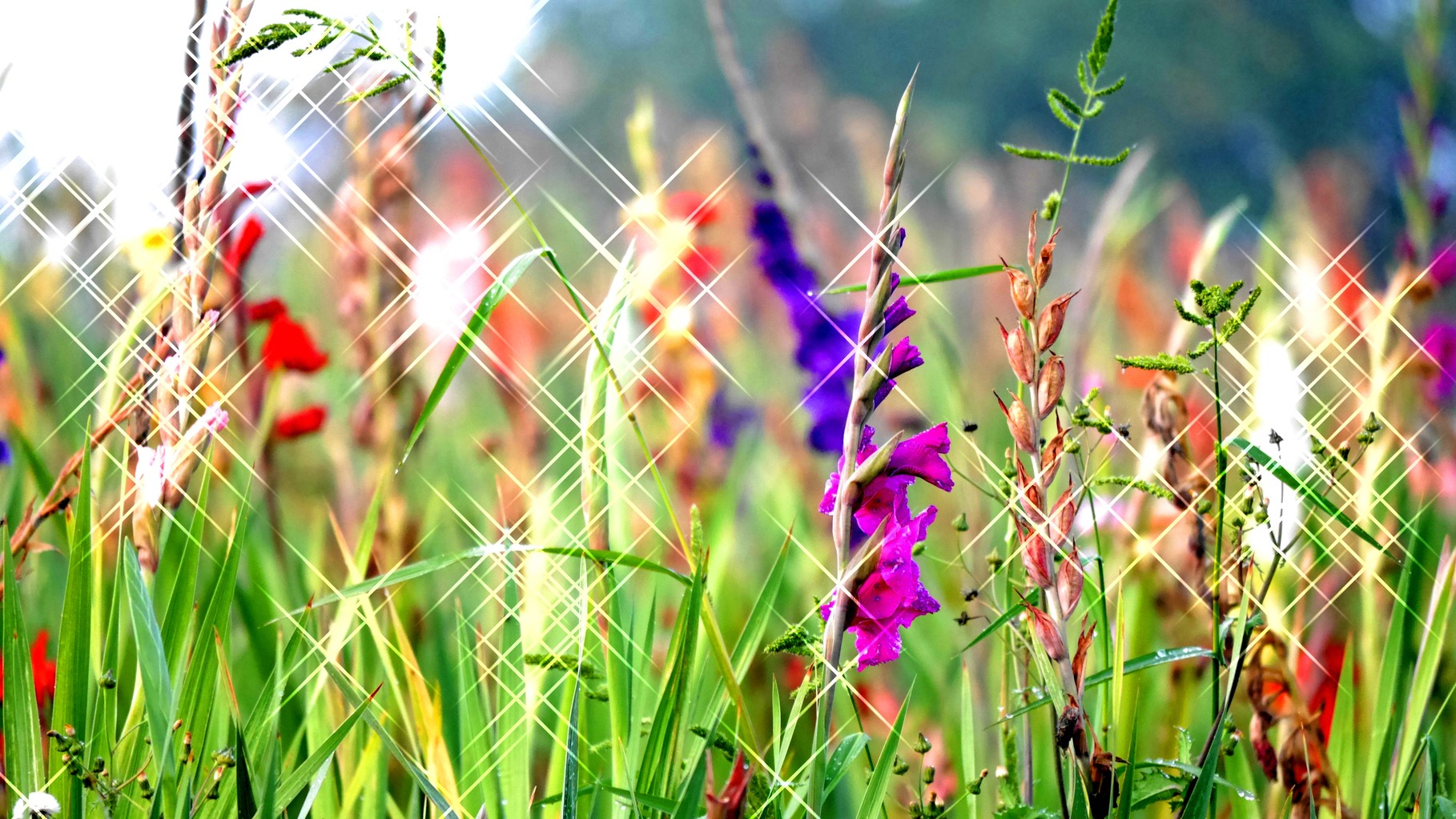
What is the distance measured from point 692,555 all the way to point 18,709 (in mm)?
395

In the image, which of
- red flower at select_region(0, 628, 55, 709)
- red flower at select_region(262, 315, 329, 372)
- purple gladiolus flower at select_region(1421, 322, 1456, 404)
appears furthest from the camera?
purple gladiolus flower at select_region(1421, 322, 1456, 404)

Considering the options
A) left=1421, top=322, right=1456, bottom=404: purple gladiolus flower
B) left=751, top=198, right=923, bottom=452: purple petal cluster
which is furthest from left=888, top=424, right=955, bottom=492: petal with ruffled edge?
left=1421, top=322, right=1456, bottom=404: purple gladiolus flower

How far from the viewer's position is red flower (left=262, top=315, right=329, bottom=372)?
1.11 metres

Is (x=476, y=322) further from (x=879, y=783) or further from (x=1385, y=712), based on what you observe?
(x=1385, y=712)

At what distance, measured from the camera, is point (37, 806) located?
0.58 meters

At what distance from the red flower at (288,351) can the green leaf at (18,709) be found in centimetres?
48

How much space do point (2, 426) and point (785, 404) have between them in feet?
4.56

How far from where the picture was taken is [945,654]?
1.27m

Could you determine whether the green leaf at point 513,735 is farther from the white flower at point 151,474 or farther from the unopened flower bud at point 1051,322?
the unopened flower bud at point 1051,322

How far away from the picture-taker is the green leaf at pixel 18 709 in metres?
0.63

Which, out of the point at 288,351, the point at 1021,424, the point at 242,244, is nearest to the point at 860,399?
the point at 1021,424

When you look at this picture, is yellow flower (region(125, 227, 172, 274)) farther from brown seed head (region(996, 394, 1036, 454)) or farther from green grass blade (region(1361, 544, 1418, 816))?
green grass blade (region(1361, 544, 1418, 816))

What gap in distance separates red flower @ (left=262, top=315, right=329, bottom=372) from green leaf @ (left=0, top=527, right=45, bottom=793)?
480 millimetres

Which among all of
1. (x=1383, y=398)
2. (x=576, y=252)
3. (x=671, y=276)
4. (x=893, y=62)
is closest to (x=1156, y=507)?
(x=1383, y=398)
